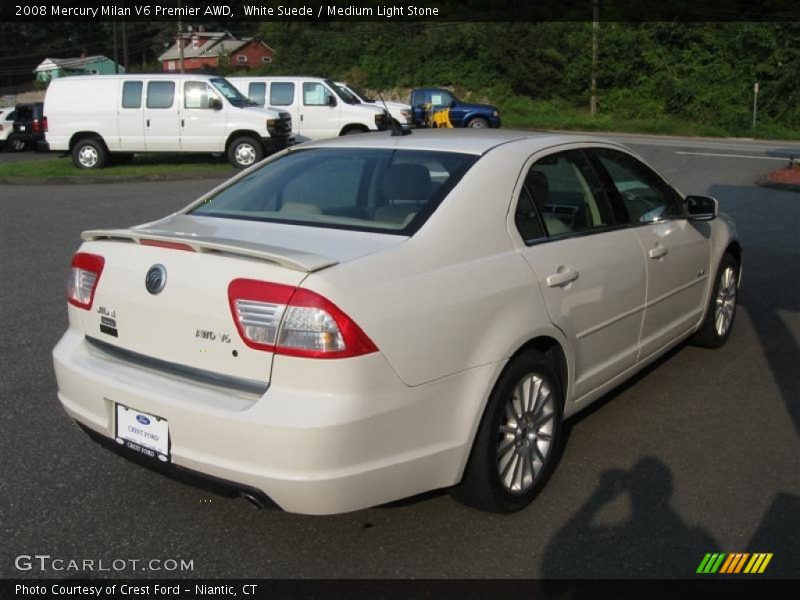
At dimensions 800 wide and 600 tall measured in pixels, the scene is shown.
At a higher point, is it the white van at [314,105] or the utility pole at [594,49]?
the utility pole at [594,49]

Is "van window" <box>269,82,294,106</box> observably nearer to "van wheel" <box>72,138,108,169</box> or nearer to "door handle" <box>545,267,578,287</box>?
"van wheel" <box>72,138,108,169</box>

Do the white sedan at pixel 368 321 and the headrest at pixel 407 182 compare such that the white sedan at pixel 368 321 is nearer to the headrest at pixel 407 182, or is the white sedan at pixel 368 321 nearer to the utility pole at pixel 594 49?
the headrest at pixel 407 182

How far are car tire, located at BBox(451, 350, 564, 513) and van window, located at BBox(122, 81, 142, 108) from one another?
57.1 ft

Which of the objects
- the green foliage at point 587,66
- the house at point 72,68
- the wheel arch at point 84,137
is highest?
the house at point 72,68

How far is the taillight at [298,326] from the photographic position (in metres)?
2.94

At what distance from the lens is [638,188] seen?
17.0ft

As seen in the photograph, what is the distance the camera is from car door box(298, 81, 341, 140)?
2241 centimetres

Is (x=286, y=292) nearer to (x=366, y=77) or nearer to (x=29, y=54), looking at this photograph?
(x=366, y=77)

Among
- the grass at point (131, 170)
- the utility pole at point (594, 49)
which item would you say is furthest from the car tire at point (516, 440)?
the utility pole at point (594, 49)

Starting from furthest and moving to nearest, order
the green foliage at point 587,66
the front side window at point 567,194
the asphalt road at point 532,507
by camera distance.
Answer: the green foliage at point 587,66, the front side window at point 567,194, the asphalt road at point 532,507

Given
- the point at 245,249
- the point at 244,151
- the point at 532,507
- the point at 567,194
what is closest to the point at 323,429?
the point at 245,249

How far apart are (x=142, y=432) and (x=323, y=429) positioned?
82 cm

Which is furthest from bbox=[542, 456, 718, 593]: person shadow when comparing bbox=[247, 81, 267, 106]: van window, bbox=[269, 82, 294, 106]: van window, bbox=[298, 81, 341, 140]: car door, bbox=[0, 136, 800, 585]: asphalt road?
bbox=[247, 81, 267, 106]: van window

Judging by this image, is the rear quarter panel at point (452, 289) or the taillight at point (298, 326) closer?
the taillight at point (298, 326)
